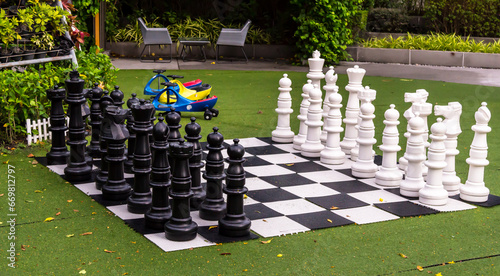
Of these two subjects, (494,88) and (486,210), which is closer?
(486,210)

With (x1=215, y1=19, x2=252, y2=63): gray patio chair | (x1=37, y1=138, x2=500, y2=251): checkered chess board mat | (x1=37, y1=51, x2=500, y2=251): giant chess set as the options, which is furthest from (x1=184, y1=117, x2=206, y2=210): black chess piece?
(x1=215, y1=19, x2=252, y2=63): gray patio chair

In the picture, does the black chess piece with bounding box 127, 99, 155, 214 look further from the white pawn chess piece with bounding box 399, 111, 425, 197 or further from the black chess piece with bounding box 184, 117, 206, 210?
the white pawn chess piece with bounding box 399, 111, 425, 197

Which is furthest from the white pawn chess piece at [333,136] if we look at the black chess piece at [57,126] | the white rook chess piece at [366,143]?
the black chess piece at [57,126]

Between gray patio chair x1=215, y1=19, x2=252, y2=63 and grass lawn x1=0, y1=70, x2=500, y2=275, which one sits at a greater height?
gray patio chair x1=215, y1=19, x2=252, y2=63

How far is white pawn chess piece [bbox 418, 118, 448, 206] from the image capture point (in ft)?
14.1

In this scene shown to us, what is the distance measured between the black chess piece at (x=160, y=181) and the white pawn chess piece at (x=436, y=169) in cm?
177

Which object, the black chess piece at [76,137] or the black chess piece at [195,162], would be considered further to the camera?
the black chess piece at [76,137]

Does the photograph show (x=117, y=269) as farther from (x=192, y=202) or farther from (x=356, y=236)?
(x=356, y=236)

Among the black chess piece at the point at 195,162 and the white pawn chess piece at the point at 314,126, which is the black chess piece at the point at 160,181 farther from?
the white pawn chess piece at the point at 314,126

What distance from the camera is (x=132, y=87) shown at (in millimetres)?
9195

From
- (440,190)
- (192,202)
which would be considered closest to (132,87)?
(192,202)

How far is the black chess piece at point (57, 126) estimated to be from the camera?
507 centimetres

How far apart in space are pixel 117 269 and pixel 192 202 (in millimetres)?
1084

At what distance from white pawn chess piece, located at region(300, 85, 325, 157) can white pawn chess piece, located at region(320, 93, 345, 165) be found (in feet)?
0.68
